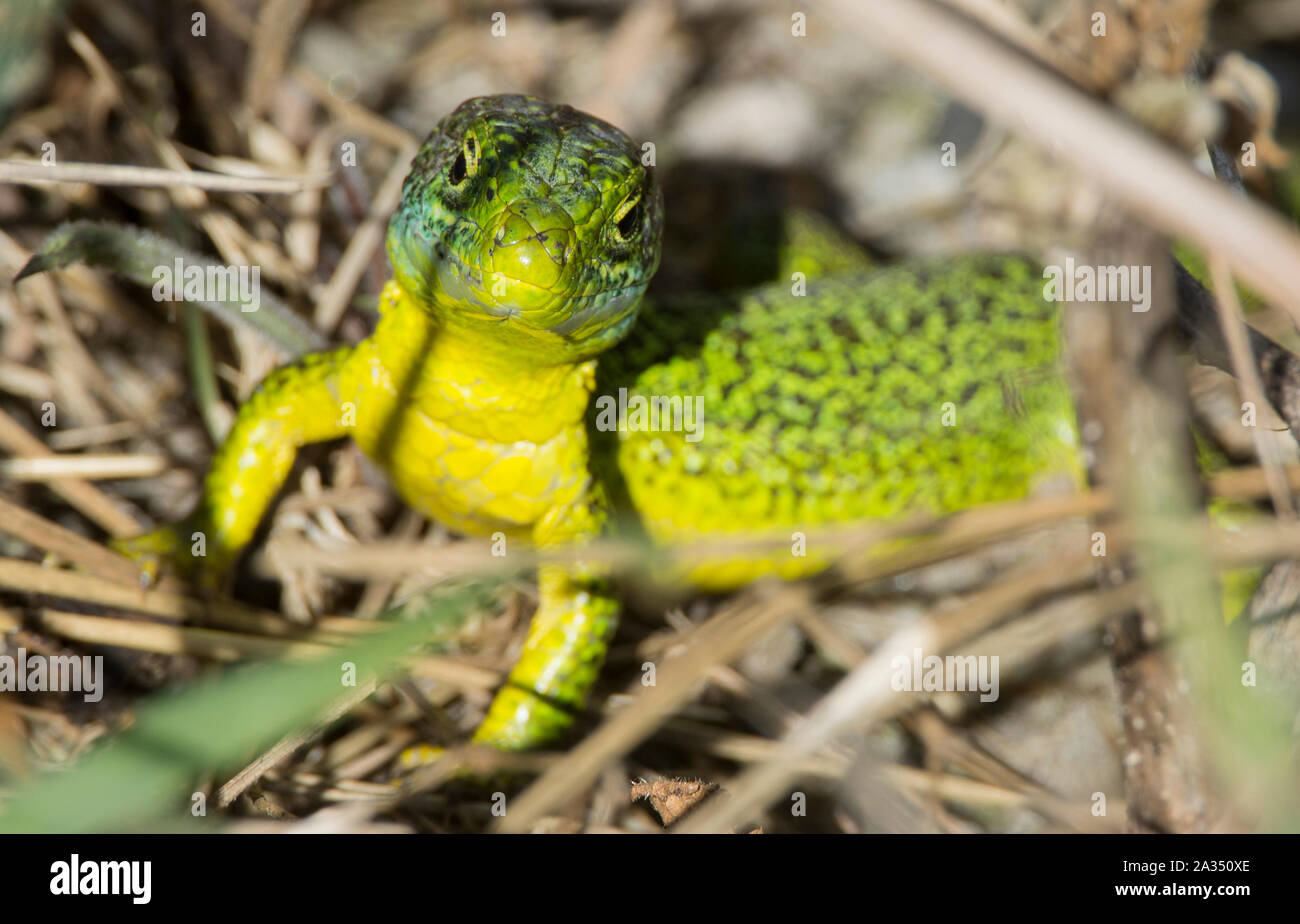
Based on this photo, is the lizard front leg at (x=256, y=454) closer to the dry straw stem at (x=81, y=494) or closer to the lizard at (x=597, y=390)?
the lizard at (x=597, y=390)

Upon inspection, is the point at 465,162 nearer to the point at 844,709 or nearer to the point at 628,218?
the point at 628,218

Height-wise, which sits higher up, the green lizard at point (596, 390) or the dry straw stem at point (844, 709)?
the green lizard at point (596, 390)

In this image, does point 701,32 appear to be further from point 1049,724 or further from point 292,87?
point 1049,724

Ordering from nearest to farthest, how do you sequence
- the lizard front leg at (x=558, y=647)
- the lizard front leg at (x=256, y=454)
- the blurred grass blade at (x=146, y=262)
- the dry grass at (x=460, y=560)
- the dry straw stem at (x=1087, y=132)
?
the dry straw stem at (x=1087, y=132) < the dry grass at (x=460, y=560) < the blurred grass blade at (x=146, y=262) < the lizard front leg at (x=558, y=647) < the lizard front leg at (x=256, y=454)

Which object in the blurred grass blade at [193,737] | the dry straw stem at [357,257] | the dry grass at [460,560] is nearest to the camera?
the blurred grass blade at [193,737]

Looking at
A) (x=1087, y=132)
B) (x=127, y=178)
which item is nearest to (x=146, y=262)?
(x=127, y=178)

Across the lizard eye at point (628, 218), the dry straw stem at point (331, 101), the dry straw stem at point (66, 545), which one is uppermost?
the dry straw stem at point (331, 101)

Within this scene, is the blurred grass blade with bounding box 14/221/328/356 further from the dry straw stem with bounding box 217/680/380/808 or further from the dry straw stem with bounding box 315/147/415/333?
the dry straw stem with bounding box 217/680/380/808

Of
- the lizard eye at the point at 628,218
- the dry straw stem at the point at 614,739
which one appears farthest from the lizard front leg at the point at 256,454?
the dry straw stem at the point at 614,739
